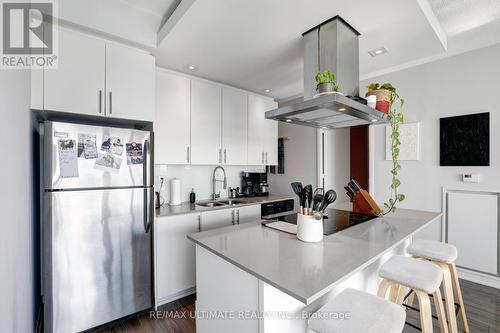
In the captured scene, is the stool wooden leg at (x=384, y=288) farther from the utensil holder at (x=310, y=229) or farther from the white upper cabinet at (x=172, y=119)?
the white upper cabinet at (x=172, y=119)

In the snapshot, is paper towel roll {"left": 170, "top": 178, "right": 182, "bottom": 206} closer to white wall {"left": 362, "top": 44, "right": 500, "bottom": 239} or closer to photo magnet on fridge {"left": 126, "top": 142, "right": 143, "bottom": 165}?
photo magnet on fridge {"left": 126, "top": 142, "right": 143, "bottom": 165}

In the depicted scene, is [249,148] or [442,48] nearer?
[442,48]

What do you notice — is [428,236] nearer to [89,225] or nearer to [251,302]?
[251,302]

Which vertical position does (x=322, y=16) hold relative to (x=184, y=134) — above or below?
above

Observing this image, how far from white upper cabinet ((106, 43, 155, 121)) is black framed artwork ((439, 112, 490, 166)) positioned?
10.9 feet

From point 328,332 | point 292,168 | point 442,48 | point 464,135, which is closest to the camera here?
point 328,332

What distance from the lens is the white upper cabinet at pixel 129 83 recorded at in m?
1.96

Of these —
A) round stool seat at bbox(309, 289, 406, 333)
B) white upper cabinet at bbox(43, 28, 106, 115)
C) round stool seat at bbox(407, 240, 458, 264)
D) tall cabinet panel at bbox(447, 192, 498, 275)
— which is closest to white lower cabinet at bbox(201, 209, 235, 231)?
white upper cabinet at bbox(43, 28, 106, 115)

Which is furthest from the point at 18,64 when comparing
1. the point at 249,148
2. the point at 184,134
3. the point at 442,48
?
the point at 442,48

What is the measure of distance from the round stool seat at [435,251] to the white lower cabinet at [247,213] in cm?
165

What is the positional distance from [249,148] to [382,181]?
1963 mm

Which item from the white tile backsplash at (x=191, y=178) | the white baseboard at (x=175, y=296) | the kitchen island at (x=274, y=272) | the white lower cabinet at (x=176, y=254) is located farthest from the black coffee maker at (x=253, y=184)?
the kitchen island at (x=274, y=272)

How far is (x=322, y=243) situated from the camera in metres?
1.35

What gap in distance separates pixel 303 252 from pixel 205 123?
2108mm
